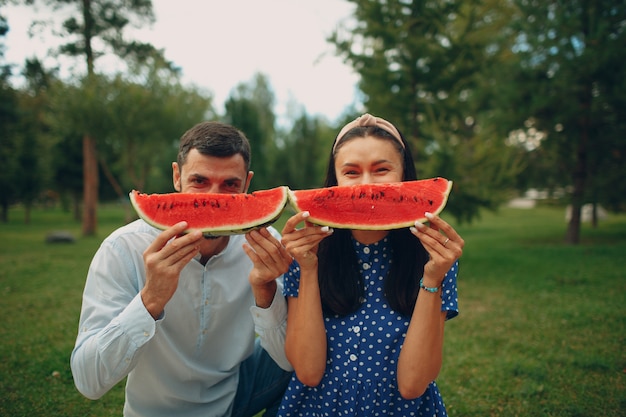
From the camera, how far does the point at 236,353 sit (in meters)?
2.56

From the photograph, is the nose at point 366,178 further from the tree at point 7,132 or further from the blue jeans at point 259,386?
the tree at point 7,132

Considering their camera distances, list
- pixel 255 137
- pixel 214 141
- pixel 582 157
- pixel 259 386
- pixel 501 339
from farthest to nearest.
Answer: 1. pixel 255 137
2. pixel 582 157
3. pixel 501 339
4. pixel 259 386
5. pixel 214 141

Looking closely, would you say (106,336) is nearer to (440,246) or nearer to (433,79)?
(440,246)

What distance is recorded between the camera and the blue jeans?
2.71m

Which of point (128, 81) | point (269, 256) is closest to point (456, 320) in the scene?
point (269, 256)

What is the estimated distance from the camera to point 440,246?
1.79 metres

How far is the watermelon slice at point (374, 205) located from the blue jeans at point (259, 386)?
126cm

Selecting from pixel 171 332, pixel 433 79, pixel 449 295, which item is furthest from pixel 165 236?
pixel 433 79

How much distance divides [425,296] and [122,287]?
5.06 ft

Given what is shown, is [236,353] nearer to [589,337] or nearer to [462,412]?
[462,412]

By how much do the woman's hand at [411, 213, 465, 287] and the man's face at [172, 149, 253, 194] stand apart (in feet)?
3.64

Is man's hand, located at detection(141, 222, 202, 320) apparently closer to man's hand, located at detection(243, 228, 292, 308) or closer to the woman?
man's hand, located at detection(243, 228, 292, 308)

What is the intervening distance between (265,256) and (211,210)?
43 centimetres

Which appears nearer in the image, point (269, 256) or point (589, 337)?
point (269, 256)
